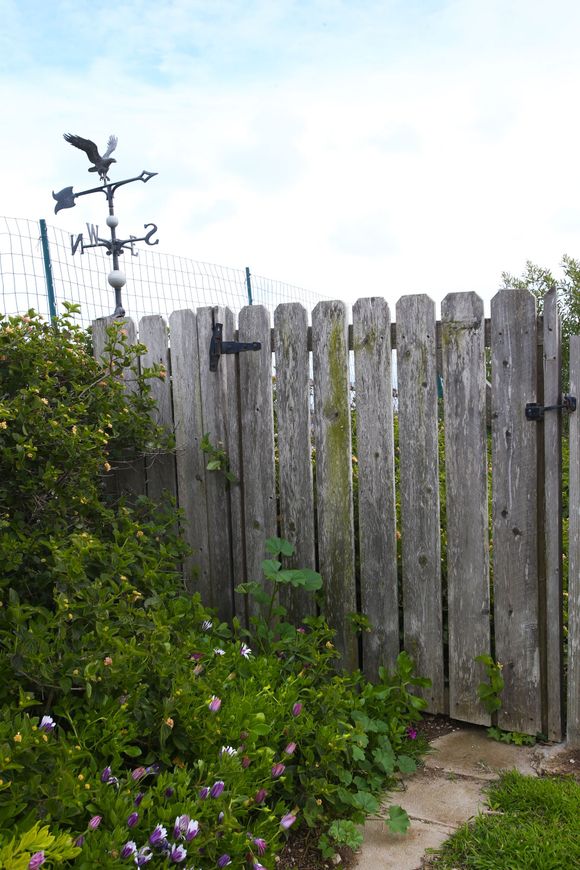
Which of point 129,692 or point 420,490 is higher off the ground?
point 420,490

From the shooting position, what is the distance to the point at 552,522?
3.28m

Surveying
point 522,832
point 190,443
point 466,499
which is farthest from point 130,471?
point 522,832

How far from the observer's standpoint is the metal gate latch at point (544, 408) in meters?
3.25

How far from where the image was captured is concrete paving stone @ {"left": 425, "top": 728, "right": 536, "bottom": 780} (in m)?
3.15

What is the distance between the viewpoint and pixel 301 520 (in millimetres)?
3742

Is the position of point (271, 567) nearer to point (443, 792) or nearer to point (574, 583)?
point (443, 792)

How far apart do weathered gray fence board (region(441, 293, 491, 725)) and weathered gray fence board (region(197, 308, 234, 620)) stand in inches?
46.2

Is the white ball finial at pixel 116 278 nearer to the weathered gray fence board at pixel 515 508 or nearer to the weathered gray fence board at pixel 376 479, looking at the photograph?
the weathered gray fence board at pixel 376 479

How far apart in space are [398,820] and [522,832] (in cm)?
43

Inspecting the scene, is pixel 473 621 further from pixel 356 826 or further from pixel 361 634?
pixel 356 826

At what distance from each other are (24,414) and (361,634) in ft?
6.35

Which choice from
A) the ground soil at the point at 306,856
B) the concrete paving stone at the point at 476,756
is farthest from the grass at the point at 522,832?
the ground soil at the point at 306,856

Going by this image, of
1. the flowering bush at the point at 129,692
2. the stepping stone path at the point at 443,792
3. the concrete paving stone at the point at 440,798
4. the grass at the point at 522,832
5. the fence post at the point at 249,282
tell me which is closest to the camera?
the flowering bush at the point at 129,692

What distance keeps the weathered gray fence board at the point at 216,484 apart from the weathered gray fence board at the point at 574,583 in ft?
5.57
